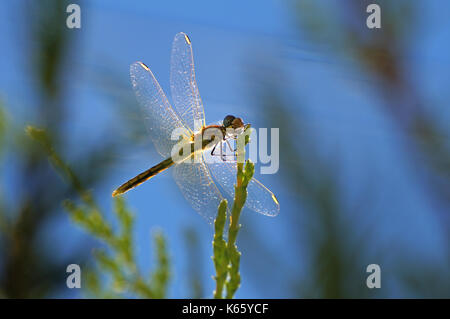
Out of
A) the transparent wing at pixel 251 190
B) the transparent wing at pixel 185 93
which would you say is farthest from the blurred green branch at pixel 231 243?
the transparent wing at pixel 185 93

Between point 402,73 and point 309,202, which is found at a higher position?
point 402,73

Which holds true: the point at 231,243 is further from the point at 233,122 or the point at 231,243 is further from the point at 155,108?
the point at 155,108

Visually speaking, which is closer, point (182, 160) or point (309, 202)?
point (309, 202)

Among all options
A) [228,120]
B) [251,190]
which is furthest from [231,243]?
[228,120]

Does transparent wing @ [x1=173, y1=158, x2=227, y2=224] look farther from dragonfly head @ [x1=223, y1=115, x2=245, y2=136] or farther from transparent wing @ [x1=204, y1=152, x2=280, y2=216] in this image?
dragonfly head @ [x1=223, y1=115, x2=245, y2=136]
